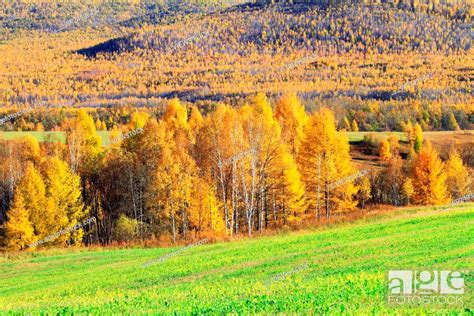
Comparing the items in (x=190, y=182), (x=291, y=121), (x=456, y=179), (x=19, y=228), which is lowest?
(x=456, y=179)

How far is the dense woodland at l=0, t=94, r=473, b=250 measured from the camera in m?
55.5

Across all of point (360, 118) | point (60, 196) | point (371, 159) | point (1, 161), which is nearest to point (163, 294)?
point (60, 196)

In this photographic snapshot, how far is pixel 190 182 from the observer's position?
55781 millimetres

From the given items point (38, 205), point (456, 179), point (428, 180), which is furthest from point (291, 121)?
point (38, 205)

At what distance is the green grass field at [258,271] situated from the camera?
57.5ft

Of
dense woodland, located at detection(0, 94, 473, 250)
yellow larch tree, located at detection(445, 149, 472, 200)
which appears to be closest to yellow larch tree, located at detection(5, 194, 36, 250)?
dense woodland, located at detection(0, 94, 473, 250)

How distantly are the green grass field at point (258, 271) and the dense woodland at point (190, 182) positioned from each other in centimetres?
927

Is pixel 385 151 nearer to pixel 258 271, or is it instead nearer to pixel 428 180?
pixel 428 180

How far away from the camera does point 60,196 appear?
199 ft

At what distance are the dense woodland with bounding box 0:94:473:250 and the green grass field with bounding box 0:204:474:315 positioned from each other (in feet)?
30.4

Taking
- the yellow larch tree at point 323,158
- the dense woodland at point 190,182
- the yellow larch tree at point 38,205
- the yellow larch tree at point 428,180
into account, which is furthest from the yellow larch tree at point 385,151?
the yellow larch tree at point 38,205

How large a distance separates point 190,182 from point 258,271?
89.1 ft

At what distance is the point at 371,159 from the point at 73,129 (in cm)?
4989

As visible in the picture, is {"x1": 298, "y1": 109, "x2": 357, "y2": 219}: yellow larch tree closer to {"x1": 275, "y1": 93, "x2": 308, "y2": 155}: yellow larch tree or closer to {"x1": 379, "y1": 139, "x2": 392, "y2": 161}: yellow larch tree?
{"x1": 275, "y1": 93, "x2": 308, "y2": 155}: yellow larch tree
